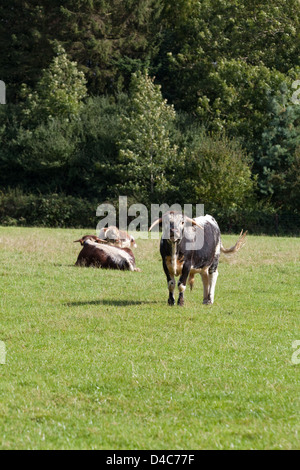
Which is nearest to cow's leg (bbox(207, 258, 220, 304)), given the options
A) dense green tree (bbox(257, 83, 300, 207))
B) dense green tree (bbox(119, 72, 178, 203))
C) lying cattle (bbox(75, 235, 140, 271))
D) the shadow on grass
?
the shadow on grass

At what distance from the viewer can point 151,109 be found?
51.1m

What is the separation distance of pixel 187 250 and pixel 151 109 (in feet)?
125

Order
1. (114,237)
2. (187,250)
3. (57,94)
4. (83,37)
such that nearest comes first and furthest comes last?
1. (187,250)
2. (114,237)
3. (57,94)
4. (83,37)

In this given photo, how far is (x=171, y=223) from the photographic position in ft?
44.5

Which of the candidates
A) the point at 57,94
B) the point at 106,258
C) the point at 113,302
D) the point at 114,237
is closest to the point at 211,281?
the point at 113,302

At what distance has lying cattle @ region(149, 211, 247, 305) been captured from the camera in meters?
13.6

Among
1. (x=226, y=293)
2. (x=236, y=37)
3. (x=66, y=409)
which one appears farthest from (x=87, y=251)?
(x=236, y=37)

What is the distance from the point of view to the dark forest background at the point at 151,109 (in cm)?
4900

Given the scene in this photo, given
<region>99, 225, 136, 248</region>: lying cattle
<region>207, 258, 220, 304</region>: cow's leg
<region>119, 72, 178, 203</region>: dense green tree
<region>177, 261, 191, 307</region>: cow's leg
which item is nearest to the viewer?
<region>177, 261, 191, 307</region>: cow's leg

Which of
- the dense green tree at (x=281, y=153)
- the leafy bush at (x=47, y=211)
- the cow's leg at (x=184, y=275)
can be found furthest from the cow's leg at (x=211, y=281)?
the dense green tree at (x=281, y=153)

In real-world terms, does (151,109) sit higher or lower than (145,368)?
lower

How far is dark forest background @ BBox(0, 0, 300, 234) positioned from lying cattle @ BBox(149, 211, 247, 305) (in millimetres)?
31060

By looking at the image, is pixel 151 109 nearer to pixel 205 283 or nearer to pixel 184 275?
pixel 205 283

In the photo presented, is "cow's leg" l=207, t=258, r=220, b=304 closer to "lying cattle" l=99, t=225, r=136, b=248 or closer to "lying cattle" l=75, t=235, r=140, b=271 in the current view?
"lying cattle" l=75, t=235, r=140, b=271
